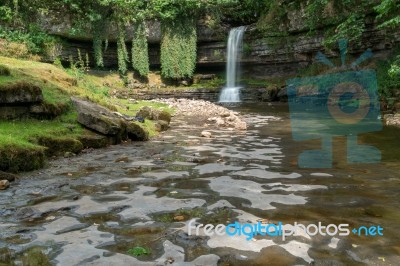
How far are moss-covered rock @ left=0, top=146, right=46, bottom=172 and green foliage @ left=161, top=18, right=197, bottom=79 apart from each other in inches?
999

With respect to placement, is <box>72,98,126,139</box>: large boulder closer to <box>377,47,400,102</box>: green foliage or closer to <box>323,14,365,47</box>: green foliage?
<box>323,14,365,47</box>: green foliage

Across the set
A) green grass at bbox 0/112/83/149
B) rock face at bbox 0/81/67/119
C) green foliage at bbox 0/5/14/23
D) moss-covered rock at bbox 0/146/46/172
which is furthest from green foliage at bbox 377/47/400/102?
green foliage at bbox 0/5/14/23

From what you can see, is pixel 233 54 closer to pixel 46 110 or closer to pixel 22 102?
pixel 46 110

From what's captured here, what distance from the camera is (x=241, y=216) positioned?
455 cm

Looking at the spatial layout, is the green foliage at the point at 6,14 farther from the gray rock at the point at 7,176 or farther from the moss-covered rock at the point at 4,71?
the gray rock at the point at 7,176

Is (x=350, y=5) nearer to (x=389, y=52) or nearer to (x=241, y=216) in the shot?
(x=389, y=52)

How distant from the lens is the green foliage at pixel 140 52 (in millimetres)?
31719

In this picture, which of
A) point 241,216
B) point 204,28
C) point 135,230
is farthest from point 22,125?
point 204,28

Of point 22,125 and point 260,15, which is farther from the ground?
point 260,15

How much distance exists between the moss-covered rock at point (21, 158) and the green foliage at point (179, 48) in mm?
25365

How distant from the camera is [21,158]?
656 centimetres

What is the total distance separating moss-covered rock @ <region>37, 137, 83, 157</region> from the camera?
7918 millimetres

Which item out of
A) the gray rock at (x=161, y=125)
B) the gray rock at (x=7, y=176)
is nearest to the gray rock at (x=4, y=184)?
the gray rock at (x=7, y=176)

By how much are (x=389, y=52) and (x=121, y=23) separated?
1997cm
